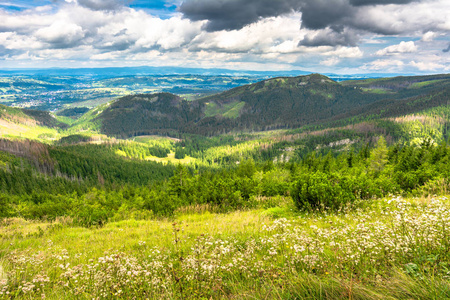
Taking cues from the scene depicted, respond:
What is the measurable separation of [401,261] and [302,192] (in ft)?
30.5

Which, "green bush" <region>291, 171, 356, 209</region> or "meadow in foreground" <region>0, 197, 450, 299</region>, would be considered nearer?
"meadow in foreground" <region>0, 197, 450, 299</region>

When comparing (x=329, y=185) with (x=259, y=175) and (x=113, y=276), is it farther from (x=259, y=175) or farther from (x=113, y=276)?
(x=259, y=175)

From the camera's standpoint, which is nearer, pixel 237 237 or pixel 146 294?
pixel 146 294

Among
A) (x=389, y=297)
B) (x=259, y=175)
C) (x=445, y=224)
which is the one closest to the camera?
(x=389, y=297)

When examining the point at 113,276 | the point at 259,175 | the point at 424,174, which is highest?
the point at 113,276

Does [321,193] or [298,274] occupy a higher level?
[298,274]

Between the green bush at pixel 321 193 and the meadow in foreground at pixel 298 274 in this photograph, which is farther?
the green bush at pixel 321 193

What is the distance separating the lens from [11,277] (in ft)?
19.3

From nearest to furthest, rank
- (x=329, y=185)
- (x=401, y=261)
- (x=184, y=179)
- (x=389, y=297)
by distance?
(x=389, y=297) < (x=401, y=261) < (x=329, y=185) < (x=184, y=179)

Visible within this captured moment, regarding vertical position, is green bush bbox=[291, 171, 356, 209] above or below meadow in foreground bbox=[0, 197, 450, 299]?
below

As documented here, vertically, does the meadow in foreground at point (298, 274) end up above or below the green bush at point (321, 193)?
above

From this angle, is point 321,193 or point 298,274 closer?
point 298,274

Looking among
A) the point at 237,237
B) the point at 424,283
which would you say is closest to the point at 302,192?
the point at 237,237

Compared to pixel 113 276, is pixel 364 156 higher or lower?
lower
